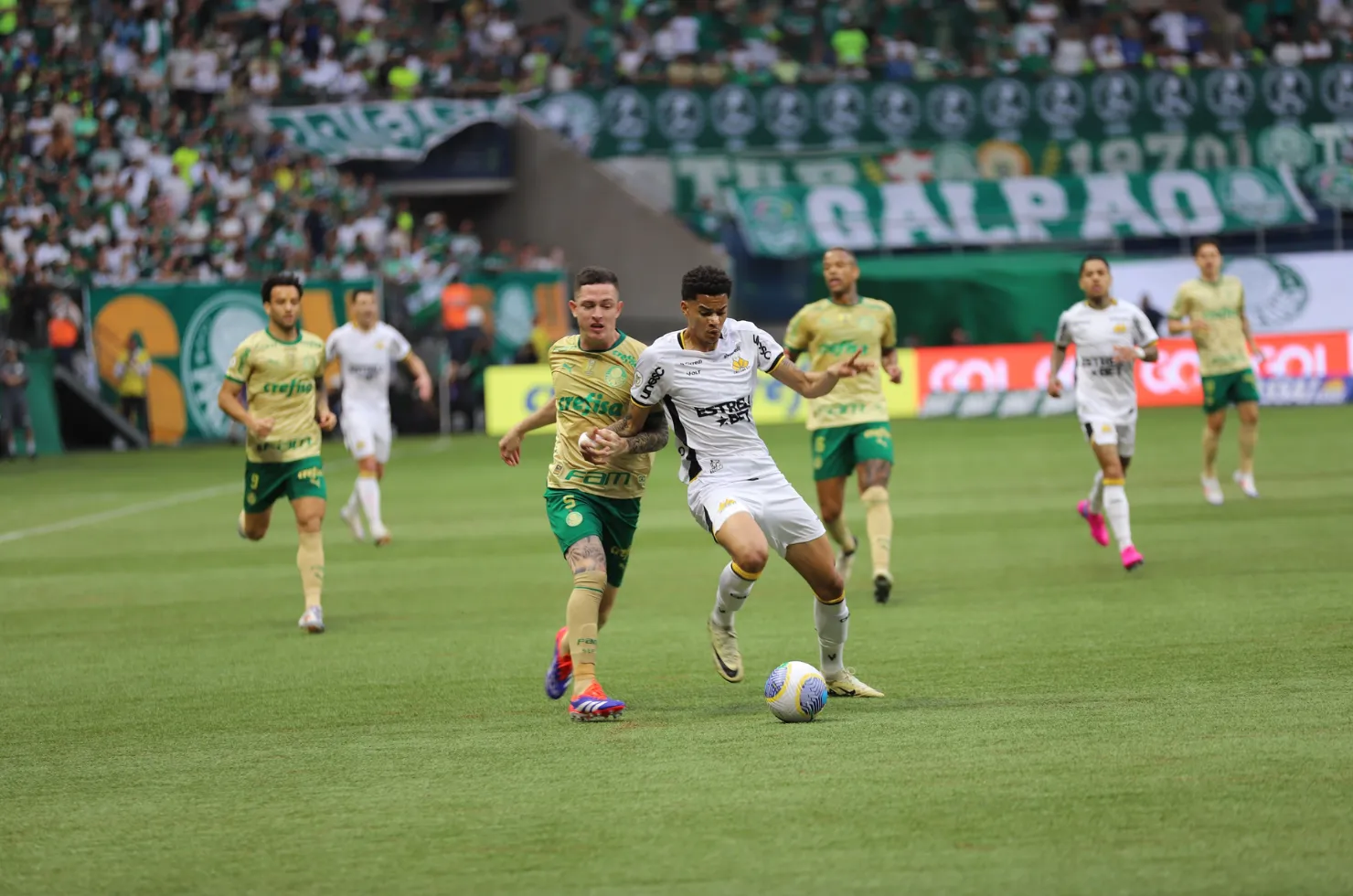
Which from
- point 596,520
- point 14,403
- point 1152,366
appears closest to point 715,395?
point 596,520

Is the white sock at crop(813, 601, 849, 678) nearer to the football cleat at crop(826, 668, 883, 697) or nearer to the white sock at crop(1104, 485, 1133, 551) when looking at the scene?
the football cleat at crop(826, 668, 883, 697)

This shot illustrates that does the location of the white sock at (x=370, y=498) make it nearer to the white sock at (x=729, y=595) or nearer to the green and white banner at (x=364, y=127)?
the white sock at (x=729, y=595)

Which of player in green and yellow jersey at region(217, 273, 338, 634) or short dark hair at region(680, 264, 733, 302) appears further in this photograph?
player in green and yellow jersey at region(217, 273, 338, 634)

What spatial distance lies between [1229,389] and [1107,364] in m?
5.04

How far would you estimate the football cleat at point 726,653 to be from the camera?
8766mm

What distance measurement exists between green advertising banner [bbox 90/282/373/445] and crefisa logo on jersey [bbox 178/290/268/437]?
0.02 metres

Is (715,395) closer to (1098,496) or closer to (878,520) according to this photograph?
(878,520)

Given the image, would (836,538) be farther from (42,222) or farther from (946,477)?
(42,222)

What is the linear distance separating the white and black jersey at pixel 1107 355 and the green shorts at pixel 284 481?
595cm

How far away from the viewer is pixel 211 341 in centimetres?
3356

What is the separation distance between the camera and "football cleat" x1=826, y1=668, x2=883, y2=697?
8586mm

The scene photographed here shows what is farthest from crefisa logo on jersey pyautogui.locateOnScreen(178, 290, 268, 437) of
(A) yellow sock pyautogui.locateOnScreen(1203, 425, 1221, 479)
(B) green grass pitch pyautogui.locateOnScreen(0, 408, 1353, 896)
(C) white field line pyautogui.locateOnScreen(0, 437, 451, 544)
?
(A) yellow sock pyautogui.locateOnScreen(1203, 425, 1221, 479)

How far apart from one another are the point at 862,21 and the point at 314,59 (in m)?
14.1

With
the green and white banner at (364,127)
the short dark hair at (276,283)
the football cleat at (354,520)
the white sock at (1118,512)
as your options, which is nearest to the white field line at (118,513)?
the football cleat at (354,520)
